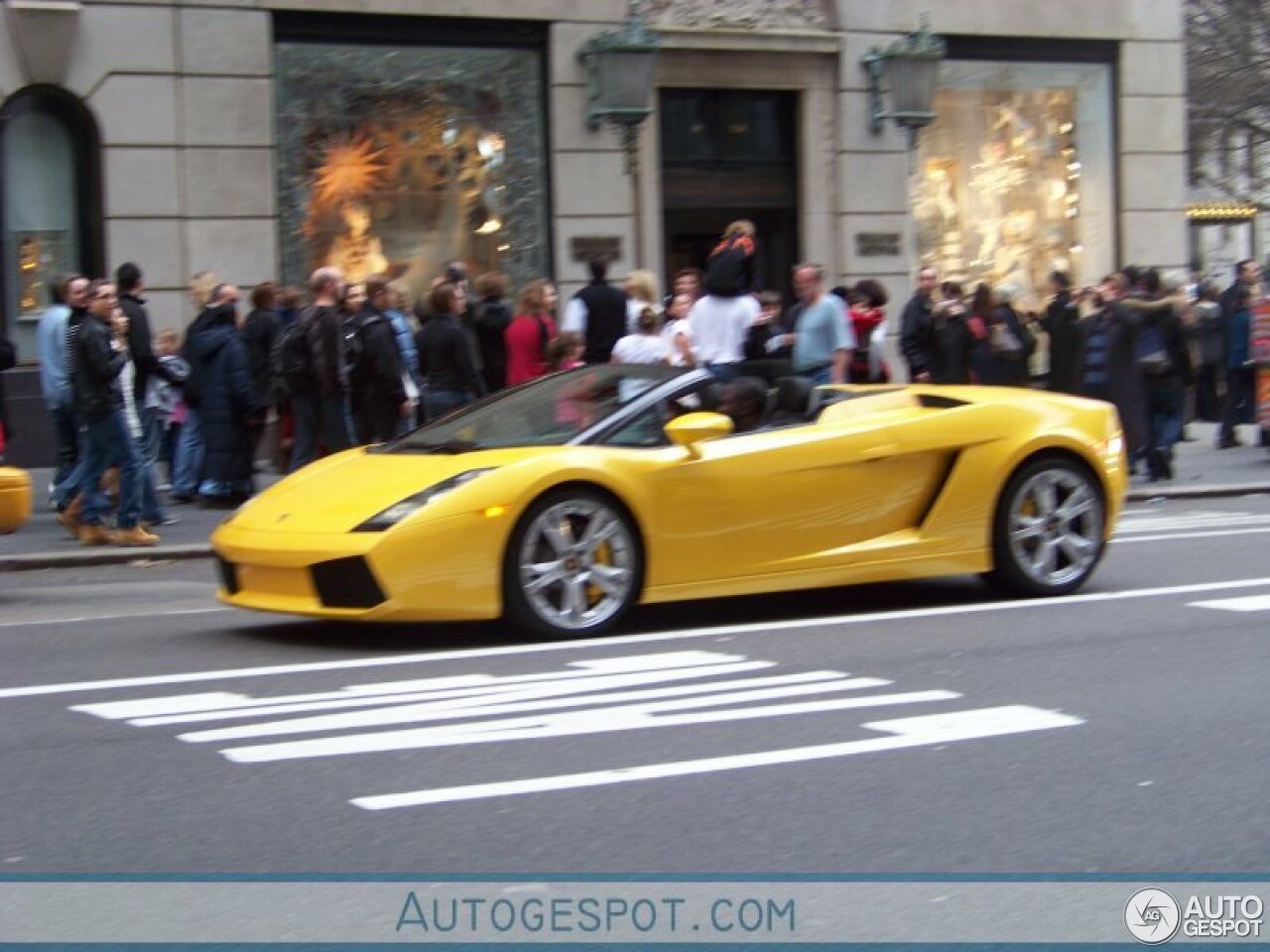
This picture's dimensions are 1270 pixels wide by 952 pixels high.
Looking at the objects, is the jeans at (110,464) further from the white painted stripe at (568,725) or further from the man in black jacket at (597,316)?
the white painted stripe at (568,725)

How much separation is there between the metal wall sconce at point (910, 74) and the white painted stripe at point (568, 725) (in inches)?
568

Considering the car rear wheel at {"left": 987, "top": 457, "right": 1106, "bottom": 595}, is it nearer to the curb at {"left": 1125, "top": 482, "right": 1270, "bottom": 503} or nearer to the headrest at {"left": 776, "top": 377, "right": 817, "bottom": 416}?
the headrest at {"left": 776, "top": 377, "right": 817, "bottom": 416}

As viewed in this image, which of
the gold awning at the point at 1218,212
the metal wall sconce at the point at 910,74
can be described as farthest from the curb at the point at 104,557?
the gold awning at the point at 1218,212

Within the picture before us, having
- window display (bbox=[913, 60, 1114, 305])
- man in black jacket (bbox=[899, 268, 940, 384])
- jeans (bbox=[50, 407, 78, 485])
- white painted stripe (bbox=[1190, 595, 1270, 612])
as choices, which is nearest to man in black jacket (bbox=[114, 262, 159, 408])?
jeans (bbox=[50, 407, 78, 485])

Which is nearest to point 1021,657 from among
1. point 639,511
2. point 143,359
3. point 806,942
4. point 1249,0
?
point 639,511

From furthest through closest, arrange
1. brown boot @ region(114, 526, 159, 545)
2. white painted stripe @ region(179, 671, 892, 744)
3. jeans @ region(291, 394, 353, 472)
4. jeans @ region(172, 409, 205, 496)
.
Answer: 1. jeans @ region(172, 409, 205, 496)
2. jeans @ region(291, 394, 353, 472)
3. brown boot @ region(114, 526, 159, 545)
4. white painted stripe @ region(179, 671, 892, 744)

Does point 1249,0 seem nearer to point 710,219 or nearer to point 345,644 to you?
point 710,219

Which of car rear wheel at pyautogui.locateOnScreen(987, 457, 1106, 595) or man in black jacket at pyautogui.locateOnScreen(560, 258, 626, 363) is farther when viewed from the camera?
man in black jacket at pyautogui.locateOnScreen(560, 258, 626, 363)

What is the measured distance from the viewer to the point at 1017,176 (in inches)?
917

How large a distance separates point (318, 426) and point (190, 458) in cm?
179

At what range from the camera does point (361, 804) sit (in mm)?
6070

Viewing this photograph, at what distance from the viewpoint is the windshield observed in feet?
30.9

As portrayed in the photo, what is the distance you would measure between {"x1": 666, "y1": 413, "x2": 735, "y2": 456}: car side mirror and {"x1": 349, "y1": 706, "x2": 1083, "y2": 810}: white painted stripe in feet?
7.56

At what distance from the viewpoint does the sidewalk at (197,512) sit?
12945 millimetres
